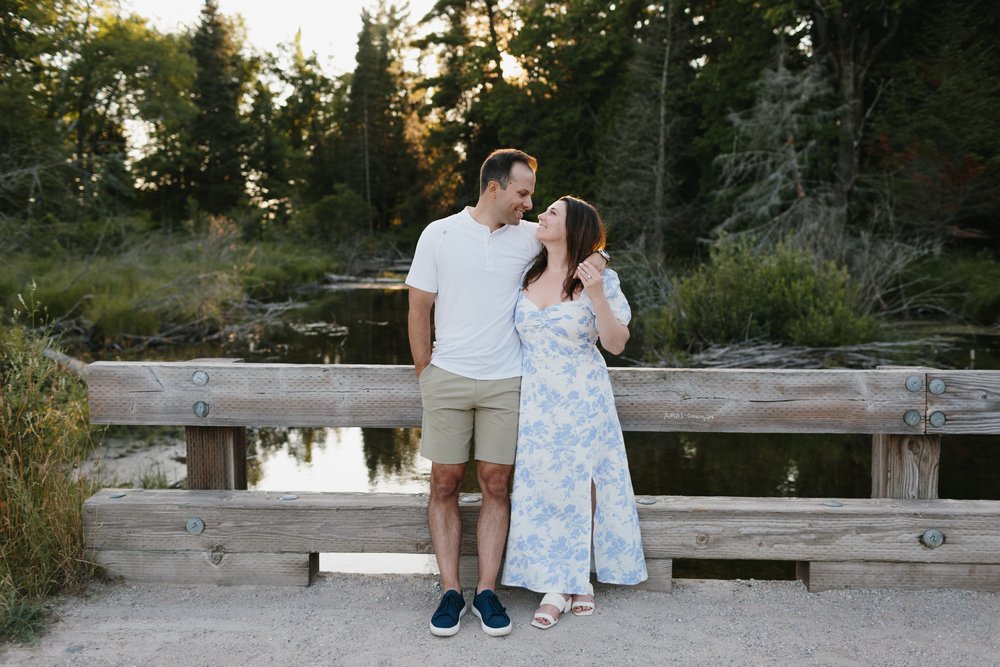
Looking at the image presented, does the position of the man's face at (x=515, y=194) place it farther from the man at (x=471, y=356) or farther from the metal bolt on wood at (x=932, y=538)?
the metal bolt on wood at (x=932, y=538)

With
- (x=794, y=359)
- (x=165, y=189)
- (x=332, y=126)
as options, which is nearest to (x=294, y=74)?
(x=332, y=126)

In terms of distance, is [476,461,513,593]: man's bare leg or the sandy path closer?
the sandy path

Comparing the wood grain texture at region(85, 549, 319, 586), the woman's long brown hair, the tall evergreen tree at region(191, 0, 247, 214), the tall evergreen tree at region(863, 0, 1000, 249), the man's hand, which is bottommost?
the wood grain texture at region(85, 549, 319, 586)

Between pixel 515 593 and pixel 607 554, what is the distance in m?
0.43

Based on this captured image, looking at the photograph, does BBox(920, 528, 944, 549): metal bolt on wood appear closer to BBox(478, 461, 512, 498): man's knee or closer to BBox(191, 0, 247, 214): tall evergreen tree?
BBox(478, 461, 512, 498): man's knee

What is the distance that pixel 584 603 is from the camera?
3502 mm

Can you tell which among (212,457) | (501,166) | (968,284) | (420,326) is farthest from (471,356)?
(968,284)

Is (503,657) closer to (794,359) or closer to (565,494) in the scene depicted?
(565,494)

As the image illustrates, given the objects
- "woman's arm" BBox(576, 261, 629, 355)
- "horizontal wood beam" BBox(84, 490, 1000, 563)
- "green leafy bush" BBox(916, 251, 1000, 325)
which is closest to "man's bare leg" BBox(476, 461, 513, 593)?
"horizontal wood beam" BBox(84, 490, 1000, 563)

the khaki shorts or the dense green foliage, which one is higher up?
the dense green foliage

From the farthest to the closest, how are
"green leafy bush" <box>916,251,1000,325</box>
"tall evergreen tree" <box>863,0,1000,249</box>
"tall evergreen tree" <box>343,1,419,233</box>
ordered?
"tall evergreen tree" <box>343,1,419,233</box>
"tall evergreen tree" <box>863,0,1000,249</box>
"green leafy bush" <box>916,251,1000,325</box>

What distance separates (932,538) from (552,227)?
203 cm

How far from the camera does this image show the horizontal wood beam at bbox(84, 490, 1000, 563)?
12.0ft

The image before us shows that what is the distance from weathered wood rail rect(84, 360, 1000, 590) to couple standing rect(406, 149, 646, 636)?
0.18m
